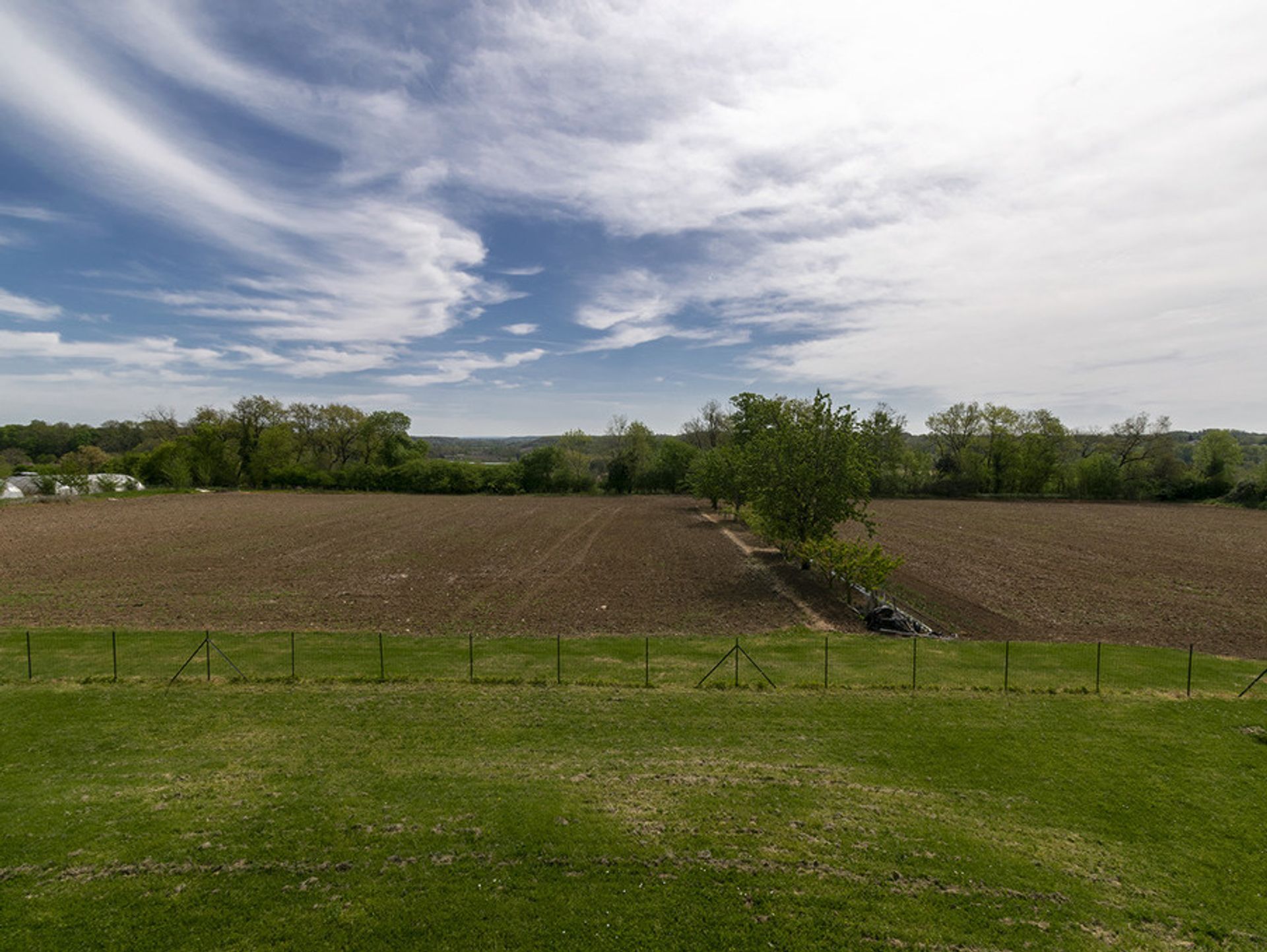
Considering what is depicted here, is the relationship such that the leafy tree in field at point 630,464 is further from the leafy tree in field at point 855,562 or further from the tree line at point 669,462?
the leafy tree in field at point 855,562

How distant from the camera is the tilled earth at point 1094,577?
26.1 metres

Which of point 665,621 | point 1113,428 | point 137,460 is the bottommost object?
point 665,621

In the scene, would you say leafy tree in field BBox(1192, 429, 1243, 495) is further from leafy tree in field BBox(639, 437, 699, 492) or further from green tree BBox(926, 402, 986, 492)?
leafy tree in field BBox(639, 437, 699, 492)

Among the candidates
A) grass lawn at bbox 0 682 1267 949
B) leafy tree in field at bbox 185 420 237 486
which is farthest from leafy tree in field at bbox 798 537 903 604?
leafy tree in field at bbox 185 420 237 486

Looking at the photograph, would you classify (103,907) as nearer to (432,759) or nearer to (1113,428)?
(432,759)

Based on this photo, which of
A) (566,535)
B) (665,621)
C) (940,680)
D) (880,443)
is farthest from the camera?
(880,443)

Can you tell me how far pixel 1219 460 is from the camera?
90.2 meters

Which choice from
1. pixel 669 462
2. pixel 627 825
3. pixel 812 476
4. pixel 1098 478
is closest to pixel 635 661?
pixel 627 825

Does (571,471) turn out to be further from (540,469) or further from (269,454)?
(269,454)

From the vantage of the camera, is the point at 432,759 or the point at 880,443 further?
the point at 880,443

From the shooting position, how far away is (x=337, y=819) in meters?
10.5

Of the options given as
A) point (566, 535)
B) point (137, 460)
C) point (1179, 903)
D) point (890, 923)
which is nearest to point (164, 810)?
point (890, 923)

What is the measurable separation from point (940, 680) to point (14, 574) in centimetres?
4850

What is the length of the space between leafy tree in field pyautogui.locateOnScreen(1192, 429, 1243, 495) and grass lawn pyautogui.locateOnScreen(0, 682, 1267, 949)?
342 feet
